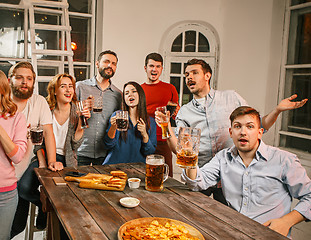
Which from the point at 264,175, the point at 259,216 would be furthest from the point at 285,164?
the point at 259,216

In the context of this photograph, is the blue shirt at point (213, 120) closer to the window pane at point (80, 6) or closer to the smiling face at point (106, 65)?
the smiling face at point (106, 65)

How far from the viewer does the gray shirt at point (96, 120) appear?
3.20 metres

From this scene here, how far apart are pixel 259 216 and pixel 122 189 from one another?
0.91 m

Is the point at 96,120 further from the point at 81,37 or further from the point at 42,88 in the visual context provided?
the point at 81,37

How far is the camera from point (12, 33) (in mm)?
3938

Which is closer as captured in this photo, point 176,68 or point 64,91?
point 64,91

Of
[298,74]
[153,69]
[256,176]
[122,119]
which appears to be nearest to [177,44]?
[153,69]

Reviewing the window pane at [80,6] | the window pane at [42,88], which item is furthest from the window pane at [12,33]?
the window pane at [80,6]

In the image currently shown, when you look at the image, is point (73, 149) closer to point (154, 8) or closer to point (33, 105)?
point (33, 105)

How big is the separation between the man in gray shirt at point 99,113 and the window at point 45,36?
0.71 m

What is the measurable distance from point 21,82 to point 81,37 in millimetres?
2108

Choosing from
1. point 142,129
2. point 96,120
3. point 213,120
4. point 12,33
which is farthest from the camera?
point 12,33

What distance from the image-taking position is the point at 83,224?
1.45m

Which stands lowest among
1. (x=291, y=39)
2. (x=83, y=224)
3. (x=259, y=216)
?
(x=259, y=216)
